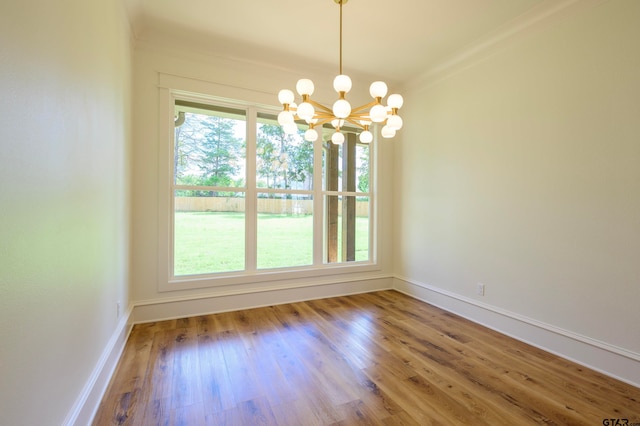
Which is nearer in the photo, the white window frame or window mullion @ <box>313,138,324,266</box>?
the white window frame

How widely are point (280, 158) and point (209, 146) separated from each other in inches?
33.5

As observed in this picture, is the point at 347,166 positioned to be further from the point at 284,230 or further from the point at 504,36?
A: the point at 504,36

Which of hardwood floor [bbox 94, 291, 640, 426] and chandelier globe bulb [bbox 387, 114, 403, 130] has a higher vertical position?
Result: chandelier globe bulb [bbox 387, 114, 403, 130]

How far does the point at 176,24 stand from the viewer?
269 cm

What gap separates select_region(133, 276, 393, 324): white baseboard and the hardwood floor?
5.4 inches

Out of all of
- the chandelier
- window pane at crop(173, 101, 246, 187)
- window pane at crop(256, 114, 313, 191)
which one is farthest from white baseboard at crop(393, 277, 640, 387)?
window pane at crop(173, 101, 246, 187)

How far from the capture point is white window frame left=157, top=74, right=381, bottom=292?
9.72ft

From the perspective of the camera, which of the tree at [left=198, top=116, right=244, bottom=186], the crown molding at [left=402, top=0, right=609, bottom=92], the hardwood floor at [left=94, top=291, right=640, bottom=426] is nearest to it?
the hardwood floor at [left=94, top=291, right=640, bottom=426]

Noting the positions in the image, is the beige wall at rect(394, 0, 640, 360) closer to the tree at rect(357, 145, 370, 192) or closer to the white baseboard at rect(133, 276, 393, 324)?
the tree at rect(357, 145, 370, 192)


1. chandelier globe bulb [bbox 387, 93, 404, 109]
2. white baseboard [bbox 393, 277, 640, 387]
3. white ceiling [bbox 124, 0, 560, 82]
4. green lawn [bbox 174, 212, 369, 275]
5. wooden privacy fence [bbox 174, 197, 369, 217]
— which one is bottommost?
white baseboard [bbox 393, 277, 640, 387]

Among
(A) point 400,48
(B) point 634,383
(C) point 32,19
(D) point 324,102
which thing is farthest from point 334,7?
(B) point 634,383

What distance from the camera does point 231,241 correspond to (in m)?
3.35

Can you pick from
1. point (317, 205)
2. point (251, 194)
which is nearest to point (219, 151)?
point (251, 194)

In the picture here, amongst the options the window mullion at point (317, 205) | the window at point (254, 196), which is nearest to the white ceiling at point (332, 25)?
the window at point (254, 196)
